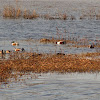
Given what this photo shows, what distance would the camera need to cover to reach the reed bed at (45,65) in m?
14.1

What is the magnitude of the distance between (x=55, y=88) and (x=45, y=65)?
9.85ft

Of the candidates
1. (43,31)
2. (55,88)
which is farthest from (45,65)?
(43,31)

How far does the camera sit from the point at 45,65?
48.2 feet

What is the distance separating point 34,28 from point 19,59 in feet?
56.0

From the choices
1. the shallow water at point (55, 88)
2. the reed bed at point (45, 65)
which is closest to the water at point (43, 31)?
the reed bed at point (45, 65)

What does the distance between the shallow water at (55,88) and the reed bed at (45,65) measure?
0.63m

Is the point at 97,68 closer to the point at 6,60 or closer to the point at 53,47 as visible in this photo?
the point at 6,60

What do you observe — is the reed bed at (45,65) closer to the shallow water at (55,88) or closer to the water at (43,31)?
the shallow water at (55,88)

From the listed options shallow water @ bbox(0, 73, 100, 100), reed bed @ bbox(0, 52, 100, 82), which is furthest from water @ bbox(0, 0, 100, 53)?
shallow water @ bbox(0, 73, 100, 100)

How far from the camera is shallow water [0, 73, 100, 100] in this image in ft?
35.5

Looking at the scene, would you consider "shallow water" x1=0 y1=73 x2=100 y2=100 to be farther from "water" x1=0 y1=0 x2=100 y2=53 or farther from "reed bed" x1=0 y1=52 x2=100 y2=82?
"water" x1=0 y1=0 x2=100 y2=53

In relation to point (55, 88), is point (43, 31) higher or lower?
higher

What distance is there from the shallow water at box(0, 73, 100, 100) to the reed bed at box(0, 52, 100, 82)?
0.63 metres

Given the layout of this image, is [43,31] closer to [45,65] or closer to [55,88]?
[45,65]
